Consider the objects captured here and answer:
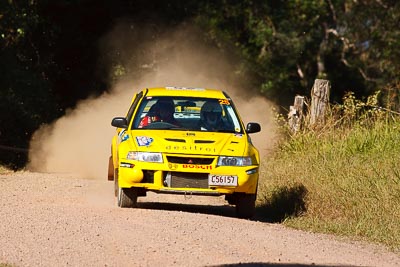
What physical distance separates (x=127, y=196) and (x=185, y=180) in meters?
0.86

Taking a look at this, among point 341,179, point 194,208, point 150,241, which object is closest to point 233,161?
point 194,208

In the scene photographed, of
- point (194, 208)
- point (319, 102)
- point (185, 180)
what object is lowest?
point (194, 208)

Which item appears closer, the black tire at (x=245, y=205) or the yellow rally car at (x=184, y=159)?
the yellow rally car at (x=184, y=159)

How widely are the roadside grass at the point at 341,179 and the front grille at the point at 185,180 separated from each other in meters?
1.34

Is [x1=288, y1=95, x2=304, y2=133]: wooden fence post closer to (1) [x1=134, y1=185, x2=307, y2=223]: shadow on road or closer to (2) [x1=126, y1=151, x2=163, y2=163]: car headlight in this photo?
(1) [x1=134, y1=185, x2=307, y2=223]: shadow on road

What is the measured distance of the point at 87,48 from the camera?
32812 millimetres

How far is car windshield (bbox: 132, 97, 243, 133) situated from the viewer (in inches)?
607

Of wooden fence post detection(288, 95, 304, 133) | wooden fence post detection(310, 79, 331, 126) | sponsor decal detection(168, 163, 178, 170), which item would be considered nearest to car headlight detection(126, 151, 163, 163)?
sponsor decal detection(168, 163, 178, 170)

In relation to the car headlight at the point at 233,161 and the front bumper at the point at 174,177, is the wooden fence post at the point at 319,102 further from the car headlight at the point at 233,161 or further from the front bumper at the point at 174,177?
the front bumper at the point at 174,177

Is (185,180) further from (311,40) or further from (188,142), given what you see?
(311,40)

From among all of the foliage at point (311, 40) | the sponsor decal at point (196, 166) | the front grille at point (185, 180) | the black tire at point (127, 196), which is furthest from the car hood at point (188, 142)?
the foliage at point (311, 40)

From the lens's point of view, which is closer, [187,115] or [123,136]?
[123,136]

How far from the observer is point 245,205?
1489 cm

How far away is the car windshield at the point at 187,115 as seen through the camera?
15.4m
